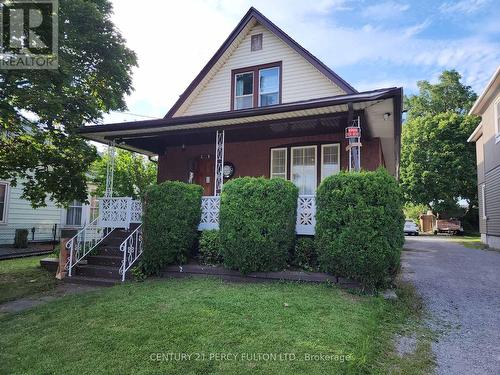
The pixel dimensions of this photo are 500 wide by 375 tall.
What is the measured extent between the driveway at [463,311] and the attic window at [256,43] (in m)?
8.93

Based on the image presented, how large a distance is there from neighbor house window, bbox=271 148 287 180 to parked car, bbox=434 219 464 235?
25194 millimetres

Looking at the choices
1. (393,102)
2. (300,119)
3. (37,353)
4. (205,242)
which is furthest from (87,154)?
(393,102)

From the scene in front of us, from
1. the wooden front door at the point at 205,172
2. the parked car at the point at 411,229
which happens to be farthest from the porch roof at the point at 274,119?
the parked car at the point at 411,229

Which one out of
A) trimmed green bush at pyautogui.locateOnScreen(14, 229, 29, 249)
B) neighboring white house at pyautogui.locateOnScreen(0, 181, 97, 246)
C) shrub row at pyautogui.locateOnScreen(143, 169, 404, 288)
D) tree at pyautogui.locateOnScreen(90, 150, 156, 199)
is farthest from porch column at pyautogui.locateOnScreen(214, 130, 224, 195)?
trimmed green bush at pyautogui.locateOnScreen(14, 229, 29, 249)

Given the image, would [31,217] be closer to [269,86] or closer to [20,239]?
[20,239]

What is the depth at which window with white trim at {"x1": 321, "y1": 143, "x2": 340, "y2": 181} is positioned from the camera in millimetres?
10227

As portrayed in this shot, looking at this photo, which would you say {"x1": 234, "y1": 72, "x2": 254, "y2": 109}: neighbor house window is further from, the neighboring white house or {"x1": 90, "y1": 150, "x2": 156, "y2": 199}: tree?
the neighboring white house

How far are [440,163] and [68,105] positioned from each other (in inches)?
1228

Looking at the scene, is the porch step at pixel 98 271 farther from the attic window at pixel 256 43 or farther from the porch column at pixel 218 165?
the attic window at pixel 256 43

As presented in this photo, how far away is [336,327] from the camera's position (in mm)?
4141

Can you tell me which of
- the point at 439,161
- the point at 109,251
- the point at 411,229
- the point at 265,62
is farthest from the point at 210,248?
the point at 439,161

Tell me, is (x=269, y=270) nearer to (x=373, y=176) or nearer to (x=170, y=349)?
(x=373, y=176)

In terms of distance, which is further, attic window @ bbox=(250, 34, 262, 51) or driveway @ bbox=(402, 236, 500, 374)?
attic window @ bbox=(250, 34, 262, 51)

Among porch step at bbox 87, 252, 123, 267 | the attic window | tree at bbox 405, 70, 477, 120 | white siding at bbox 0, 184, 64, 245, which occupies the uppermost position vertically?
tree at bbox 405, 70, 477, 120
